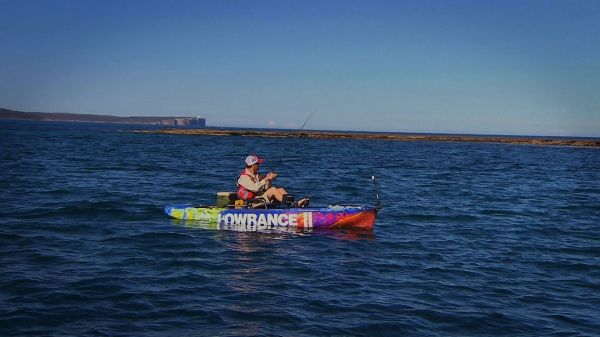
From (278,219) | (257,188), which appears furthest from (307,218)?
(257,188)

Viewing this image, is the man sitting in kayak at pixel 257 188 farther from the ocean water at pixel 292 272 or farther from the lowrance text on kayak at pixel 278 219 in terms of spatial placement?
the ocean water at pixel 292 272

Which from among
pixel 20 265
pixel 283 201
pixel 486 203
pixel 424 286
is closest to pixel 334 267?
pixel 424 286

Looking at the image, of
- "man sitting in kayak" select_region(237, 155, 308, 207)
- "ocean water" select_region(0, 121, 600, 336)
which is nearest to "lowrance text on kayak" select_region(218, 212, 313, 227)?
"man sitting in kayak" select_region(237, 155, 308, 207)

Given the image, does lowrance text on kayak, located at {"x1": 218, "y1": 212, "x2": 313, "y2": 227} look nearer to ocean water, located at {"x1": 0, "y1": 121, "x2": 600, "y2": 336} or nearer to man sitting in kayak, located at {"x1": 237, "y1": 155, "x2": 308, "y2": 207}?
man sitting in kayak, located at {"x1": 237, "y1": 155, "x2": 308, "y2": 207}

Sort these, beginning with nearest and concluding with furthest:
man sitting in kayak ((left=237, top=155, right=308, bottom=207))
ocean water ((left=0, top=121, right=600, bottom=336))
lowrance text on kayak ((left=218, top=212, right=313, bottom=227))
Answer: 1. ocean water ((left=0, top=121, right=600, bottom=336))
2. lowrance text on kayak ((left=218, top=212, right=313, bottom=227))
3. man sitting in kayak ((left=237, top=155, right=308, bottom=207))

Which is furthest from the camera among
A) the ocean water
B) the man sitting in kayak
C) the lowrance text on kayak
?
the man sitting in kayak

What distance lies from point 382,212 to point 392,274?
1025cm

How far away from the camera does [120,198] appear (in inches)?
979

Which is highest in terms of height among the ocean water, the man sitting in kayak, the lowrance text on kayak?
the man sitting in kayak

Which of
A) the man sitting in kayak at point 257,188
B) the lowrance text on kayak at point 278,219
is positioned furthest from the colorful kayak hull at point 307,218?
the man sitting in kayak at point 257,188

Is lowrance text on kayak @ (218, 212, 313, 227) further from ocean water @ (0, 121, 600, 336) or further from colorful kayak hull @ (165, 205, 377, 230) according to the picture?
ocean water @ (0, 121, 600, 336)

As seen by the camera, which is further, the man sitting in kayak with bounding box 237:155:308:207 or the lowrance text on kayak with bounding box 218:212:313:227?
the man sitting in kayak with bounding box 237:155:308:207

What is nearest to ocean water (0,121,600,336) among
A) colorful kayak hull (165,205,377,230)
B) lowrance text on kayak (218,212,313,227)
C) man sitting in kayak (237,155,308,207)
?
colorful kayak hull (165,205,377,230)

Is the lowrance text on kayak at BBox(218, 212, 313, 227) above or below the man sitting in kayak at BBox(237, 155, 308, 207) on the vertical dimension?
below
